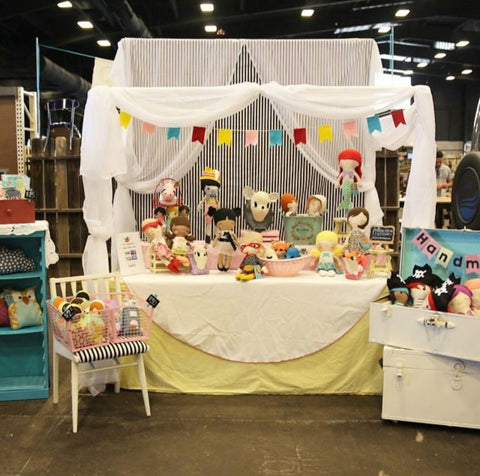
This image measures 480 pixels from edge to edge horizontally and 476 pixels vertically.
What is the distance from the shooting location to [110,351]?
2.66m

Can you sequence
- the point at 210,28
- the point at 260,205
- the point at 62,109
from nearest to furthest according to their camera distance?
the point at 260,205 → the point at 62,109 → the point at 210,28

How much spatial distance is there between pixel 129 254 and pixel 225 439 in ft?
4.24

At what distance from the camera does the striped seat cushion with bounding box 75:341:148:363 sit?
8.56ft

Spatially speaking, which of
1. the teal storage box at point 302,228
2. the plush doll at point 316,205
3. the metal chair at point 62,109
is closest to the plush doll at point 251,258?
the teal storage box at point 302,228

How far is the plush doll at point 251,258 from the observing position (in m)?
3.13

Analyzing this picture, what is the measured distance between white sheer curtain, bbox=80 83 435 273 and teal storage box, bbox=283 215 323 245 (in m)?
0.64

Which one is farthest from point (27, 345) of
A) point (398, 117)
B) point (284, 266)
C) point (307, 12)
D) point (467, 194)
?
point (307, 12)

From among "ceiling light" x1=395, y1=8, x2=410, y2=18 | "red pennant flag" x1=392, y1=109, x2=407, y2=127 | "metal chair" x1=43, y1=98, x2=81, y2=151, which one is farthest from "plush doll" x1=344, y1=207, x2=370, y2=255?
"ceiling light" x1=395, y1=8, x2=410, y2=18

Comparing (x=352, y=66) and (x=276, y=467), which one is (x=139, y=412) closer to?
(x=276, y=467)

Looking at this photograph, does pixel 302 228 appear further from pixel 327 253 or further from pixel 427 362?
pixel 427 362

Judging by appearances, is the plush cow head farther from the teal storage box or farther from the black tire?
the black tire

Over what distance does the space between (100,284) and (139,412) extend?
2.52 feet

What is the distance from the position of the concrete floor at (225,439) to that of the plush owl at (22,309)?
0.45m

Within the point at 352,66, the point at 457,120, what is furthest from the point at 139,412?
the point at 457,120
